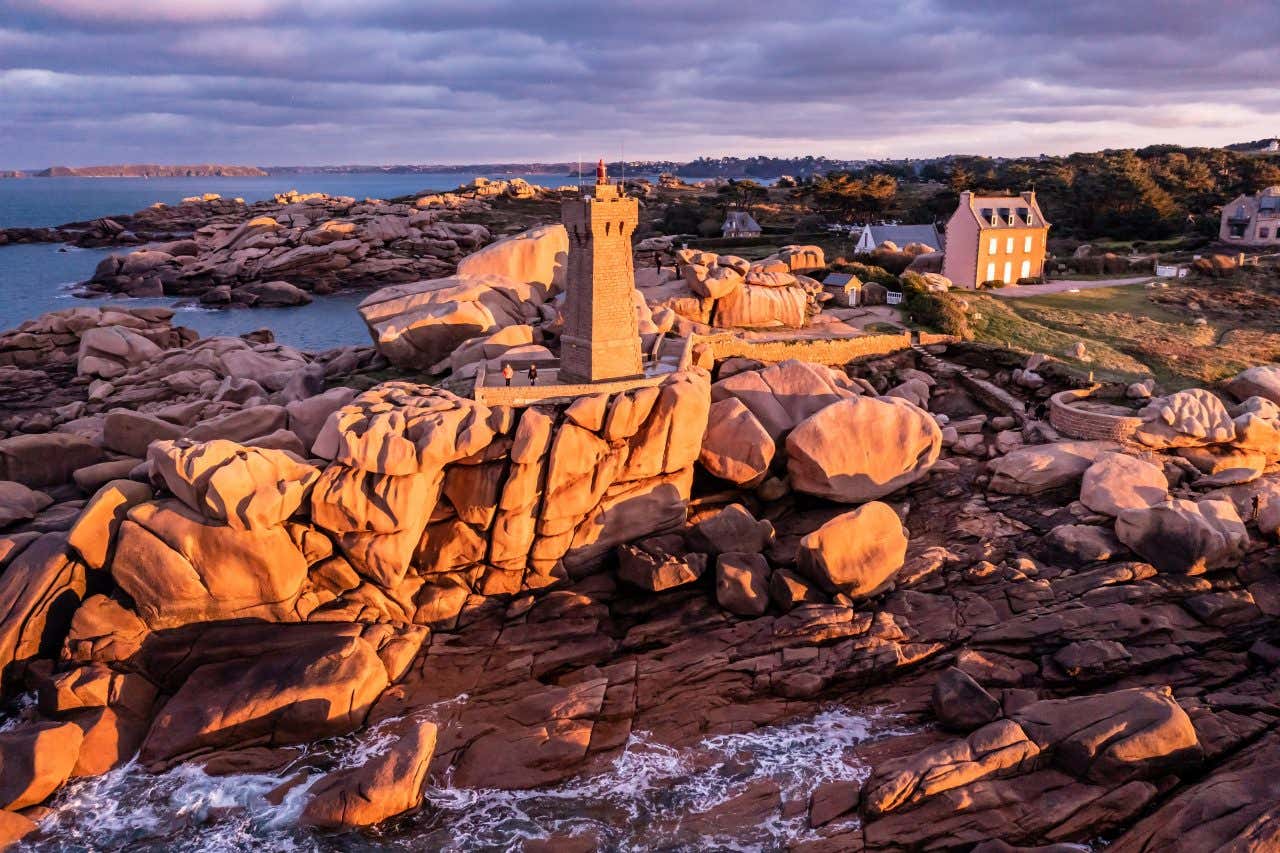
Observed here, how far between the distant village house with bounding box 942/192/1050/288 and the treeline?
11701 mm

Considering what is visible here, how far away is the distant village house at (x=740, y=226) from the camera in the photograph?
86.6 m

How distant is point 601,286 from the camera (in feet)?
98.6

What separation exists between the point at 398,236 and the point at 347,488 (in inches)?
3194

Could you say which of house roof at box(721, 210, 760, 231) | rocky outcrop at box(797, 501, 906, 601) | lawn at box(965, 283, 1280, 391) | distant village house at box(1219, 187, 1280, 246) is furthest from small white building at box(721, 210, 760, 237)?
rocky outcrop at box(797, 501, 906, 601)

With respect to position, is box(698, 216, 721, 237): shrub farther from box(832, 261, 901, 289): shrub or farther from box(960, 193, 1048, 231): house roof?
box(960, 193, 1048, 231): house roof

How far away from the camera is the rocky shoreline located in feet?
60.2

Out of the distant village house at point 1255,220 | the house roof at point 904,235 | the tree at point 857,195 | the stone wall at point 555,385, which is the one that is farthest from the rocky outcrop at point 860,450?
the tree at point 857,195

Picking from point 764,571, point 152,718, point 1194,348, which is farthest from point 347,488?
point 1194,348

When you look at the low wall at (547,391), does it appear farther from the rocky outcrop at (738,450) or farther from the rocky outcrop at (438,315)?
the rocky outcrop at (438,315)

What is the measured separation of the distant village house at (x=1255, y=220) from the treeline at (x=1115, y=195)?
312 centimetres

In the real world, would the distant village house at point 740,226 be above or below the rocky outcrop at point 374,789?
above

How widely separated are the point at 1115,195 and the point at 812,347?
53241 millimetres

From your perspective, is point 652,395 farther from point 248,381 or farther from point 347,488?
point 248,381

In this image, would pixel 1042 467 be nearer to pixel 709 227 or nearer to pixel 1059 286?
pixel 1059 286
